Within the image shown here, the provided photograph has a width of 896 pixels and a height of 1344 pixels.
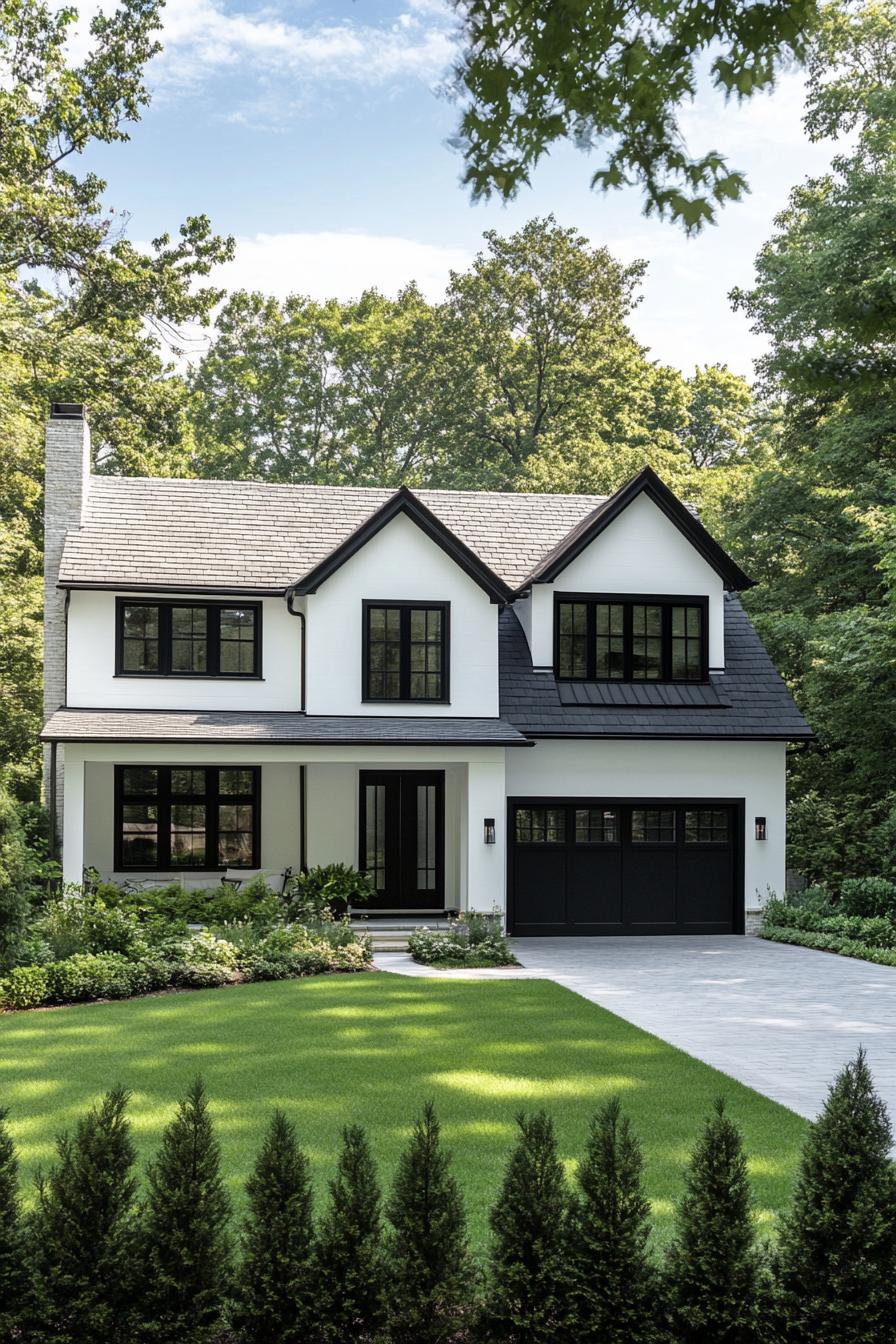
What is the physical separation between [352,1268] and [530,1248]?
79 cm

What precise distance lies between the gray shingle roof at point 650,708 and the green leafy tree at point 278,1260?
16014 millimetres

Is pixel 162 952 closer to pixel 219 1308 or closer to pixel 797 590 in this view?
pixel 219 1308

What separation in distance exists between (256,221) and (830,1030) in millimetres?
10314

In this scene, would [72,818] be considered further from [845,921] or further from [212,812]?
[845,921]

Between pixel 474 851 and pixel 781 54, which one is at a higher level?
pixel 781 54

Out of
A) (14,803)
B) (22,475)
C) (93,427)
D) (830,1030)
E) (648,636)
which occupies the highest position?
(93,427)

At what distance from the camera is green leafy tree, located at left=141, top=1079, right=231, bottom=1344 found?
5.14 meters

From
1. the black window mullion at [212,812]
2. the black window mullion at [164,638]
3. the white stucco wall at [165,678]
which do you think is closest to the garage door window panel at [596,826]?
the white stucco wall at [165,678]

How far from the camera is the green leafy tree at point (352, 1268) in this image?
5.24 meters

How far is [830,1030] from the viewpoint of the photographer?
12.8 meters

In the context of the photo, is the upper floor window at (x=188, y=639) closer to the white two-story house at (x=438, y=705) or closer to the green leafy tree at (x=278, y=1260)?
the white two-story house at (x=438, y=705)

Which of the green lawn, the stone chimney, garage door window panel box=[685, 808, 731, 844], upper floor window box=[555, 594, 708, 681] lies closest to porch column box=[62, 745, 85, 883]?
the stone chimney

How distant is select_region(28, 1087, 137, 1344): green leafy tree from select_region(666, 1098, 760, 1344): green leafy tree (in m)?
2.41

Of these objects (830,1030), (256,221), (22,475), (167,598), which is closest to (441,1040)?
(830,1030)
